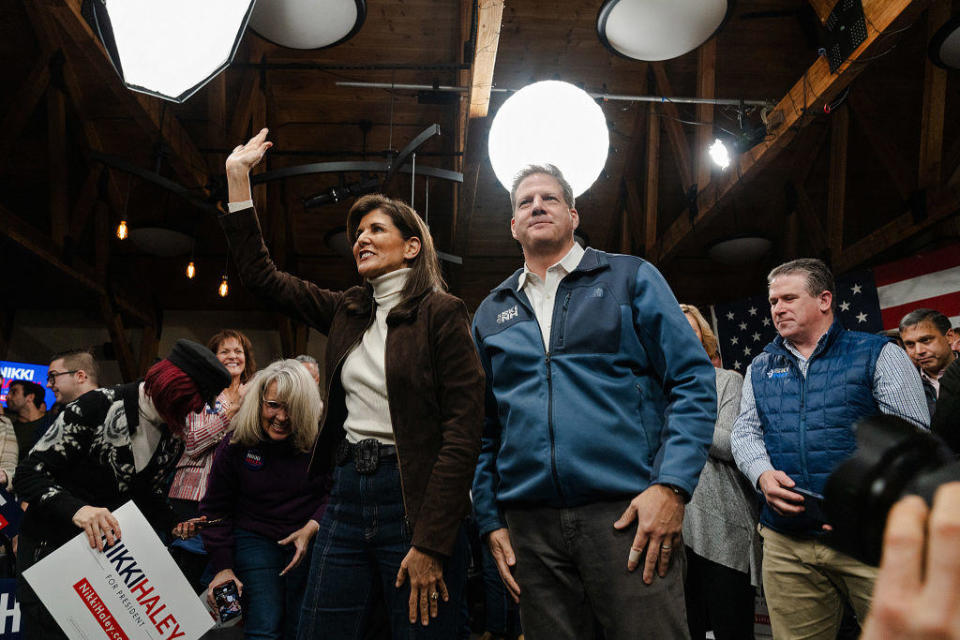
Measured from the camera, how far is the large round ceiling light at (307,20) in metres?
3.21

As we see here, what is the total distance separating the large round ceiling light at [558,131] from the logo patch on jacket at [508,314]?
1.16 meters

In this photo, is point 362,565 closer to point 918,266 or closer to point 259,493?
point 259,493

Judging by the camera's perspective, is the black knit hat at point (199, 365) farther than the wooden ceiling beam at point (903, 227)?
No

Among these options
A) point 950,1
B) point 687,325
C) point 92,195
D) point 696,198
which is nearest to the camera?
point 687,325

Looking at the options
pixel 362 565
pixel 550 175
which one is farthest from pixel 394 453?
pixel 550 175

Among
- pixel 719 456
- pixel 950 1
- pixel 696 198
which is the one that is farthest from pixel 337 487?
pixel 950 1

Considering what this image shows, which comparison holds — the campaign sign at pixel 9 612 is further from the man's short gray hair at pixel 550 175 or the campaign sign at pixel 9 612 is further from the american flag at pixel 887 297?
the american flag at pixel 887 297

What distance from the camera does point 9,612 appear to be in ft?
Result: 9.04

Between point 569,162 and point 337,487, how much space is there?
168 cm

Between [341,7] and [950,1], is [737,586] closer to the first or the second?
[341,7]

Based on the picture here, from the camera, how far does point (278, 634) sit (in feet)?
8.50

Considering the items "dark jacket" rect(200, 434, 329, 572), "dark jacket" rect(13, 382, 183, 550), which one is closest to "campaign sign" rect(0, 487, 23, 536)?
"dark jacket" rect(200, 434, 329, 572)

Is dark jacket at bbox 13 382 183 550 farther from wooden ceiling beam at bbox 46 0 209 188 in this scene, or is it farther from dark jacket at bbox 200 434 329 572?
wooden ceiling beam at bbox 46 0 209 188

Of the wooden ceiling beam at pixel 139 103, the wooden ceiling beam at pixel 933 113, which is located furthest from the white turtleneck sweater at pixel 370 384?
the wooden ceiling beam at pixel 933 113
